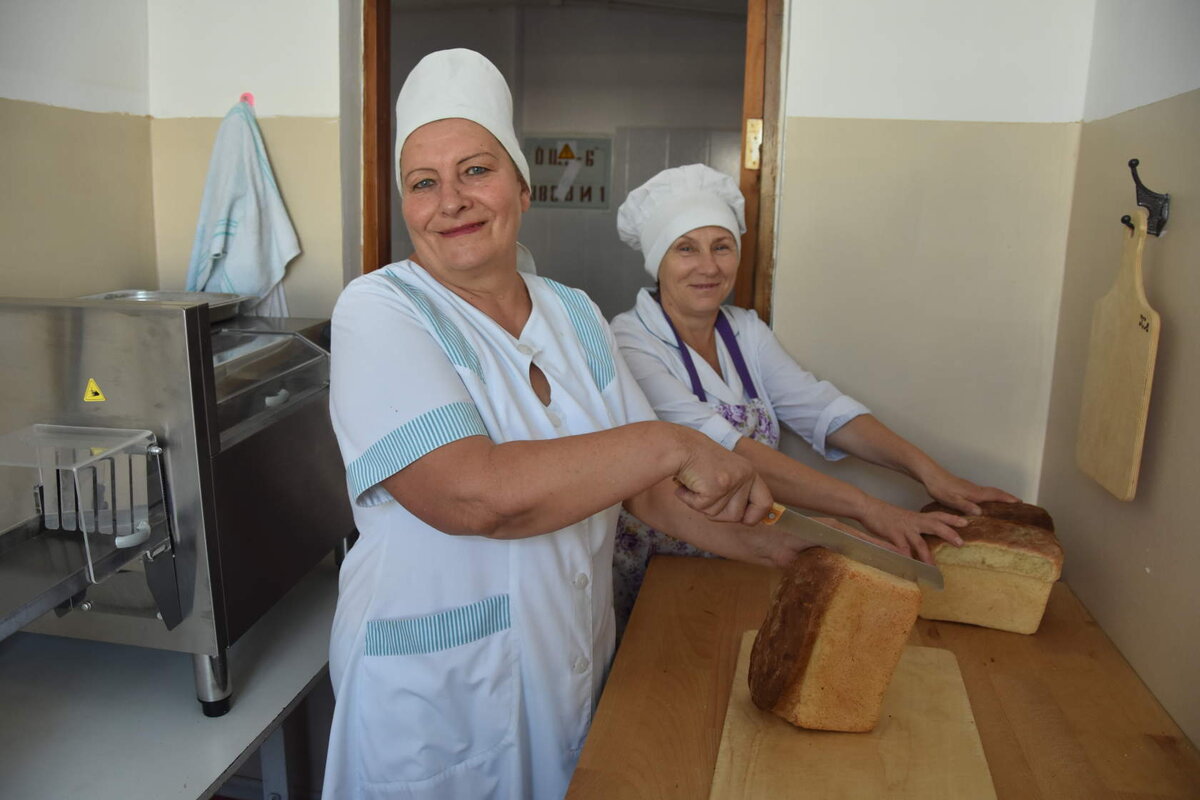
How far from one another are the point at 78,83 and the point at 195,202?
33 centimetres

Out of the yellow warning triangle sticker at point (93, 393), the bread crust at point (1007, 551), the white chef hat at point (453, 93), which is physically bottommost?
the bread crust at point (1007, 551)

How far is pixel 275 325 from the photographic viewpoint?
5.75ft

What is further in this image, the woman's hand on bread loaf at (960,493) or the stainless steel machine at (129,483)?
the woman's hand on bread loaf at (960,493)

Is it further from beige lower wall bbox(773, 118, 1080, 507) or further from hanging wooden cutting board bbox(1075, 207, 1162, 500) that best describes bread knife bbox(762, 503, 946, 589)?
beige lower wall bbox(773, 118, 1080, 507)

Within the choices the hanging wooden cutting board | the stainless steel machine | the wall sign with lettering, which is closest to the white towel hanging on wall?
the stainless steel machine

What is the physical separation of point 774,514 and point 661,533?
0.54m

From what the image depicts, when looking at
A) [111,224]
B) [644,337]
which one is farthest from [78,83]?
[644,337]

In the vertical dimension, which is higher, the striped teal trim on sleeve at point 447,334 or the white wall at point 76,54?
the white wall at point 76,54

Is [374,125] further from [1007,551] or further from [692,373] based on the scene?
[1007,551]

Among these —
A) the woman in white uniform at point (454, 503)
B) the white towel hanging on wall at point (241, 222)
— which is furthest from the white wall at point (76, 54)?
the woman in white uniform at point (454, 503)

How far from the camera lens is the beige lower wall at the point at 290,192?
6.39 feet

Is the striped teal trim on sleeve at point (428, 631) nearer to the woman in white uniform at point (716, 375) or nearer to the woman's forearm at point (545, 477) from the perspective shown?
the woman's forearm at point (545, 477)

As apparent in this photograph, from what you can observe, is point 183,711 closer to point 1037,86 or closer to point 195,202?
point 195,202

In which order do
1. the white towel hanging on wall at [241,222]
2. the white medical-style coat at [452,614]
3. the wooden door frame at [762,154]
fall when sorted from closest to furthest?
the white medical-style coat at [452,614]
the wooden door frame at [762,154]
the white towel hanging on wall at [241,222]
